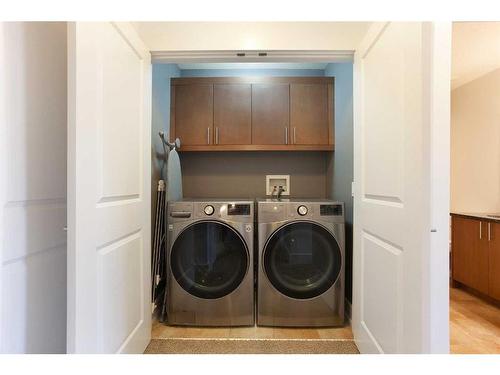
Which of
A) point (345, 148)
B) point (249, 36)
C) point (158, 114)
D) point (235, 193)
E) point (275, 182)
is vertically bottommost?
point (235, 193)

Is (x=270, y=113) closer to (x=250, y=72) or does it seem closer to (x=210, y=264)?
(x=250, y=72)

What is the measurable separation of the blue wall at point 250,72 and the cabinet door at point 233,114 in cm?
29

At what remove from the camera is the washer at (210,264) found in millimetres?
1914

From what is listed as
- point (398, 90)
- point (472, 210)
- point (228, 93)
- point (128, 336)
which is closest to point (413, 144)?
point (398, 90)

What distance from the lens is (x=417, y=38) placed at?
97cm

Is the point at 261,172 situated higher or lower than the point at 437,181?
higher

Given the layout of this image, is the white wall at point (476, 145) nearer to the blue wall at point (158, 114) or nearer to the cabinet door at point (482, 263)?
the cabinet door at point (482, 263)

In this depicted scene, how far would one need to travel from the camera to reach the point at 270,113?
2520 mm

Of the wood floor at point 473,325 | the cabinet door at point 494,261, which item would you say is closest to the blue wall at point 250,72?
the cabinet door at point 494,261

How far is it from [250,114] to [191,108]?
531 mm

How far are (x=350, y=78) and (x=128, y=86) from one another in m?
1.53

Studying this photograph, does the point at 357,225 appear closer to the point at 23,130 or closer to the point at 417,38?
the point at 417,38

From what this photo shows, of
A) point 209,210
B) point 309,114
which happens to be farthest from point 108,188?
point 309,114
